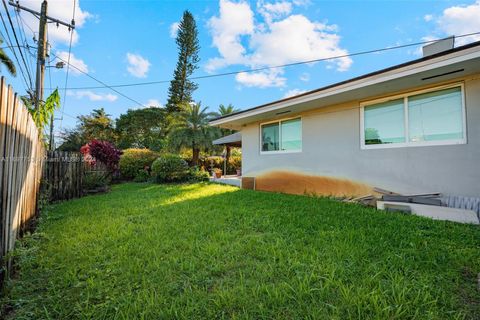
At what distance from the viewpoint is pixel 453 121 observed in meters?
4.78

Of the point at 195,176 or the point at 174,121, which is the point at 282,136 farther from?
the point at 174,121

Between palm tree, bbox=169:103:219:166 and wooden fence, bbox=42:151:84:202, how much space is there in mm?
8953

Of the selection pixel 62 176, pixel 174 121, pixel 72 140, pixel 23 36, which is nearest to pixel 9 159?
pixel 62 176

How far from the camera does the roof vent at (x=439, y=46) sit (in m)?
5.36

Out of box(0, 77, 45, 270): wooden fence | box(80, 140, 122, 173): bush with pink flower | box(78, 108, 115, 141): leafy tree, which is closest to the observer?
box(0, 77, 45, 270): wooden fence

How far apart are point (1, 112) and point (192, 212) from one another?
11.0 ft

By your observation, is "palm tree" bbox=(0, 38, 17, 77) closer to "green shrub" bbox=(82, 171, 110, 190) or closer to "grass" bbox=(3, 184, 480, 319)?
"green shrub" bbox=(82, 171, 110, 190)

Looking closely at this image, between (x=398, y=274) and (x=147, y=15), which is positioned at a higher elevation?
(x=147, y=15)

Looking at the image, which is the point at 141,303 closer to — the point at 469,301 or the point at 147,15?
the point at 469,301

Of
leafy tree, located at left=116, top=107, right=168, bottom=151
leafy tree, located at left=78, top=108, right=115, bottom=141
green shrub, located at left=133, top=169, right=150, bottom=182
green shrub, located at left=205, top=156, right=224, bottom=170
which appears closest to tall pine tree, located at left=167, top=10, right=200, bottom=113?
leafy tree, located at left=116, top=107, right=168, bottom=151

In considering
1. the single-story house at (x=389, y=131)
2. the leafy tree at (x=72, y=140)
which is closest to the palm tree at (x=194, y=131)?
the single-story house at (x=389, y=131)

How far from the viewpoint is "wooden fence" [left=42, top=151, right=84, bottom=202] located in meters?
6.12

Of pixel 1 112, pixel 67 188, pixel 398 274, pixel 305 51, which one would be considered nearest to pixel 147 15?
pixel 305 51

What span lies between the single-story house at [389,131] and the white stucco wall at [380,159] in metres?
0.01
